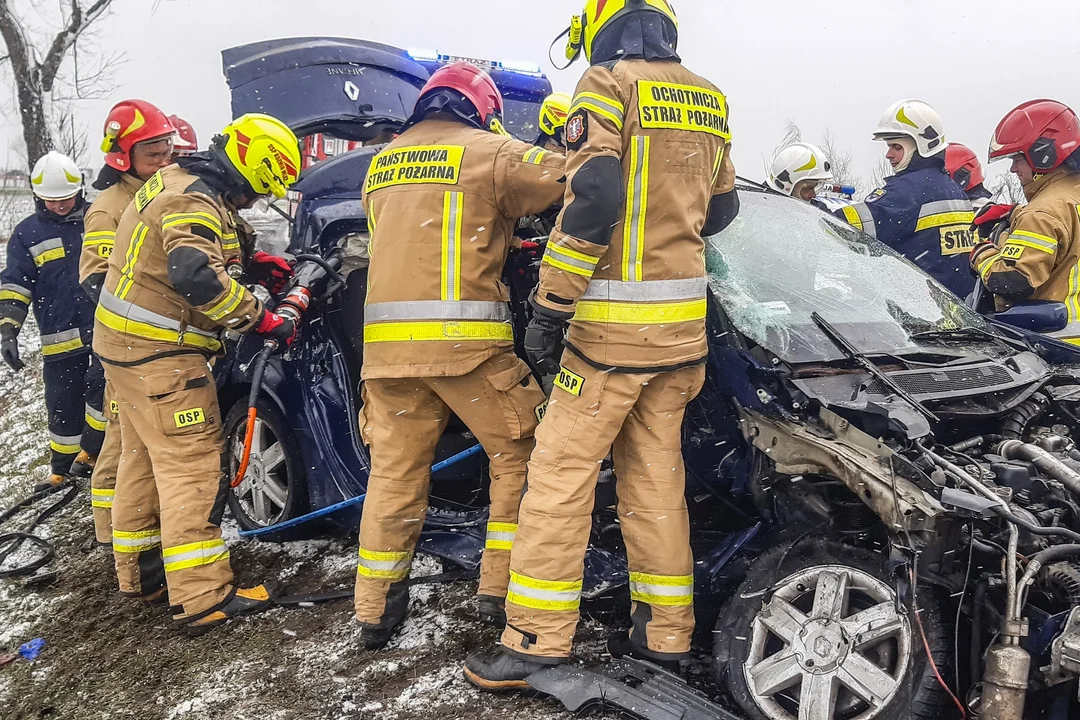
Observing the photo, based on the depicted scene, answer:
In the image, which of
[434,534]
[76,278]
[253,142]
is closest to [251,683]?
[434,534]

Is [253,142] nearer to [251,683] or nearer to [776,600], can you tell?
[251,683]

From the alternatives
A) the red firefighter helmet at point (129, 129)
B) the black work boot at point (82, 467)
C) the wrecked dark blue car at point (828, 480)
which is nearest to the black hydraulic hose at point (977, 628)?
the wrecked dark blue car at point (828, 480)

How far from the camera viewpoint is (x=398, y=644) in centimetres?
319

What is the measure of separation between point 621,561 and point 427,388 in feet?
3.22

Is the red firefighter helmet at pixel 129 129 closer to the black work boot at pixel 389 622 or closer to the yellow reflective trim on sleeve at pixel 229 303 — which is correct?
the yellow reflective trim on sleeve at pixel 229 303

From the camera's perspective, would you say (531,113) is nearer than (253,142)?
No

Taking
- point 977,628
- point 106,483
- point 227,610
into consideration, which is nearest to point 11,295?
point 106,483

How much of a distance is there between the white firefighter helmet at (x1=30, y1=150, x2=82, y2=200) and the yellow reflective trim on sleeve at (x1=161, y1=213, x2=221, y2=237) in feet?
9.04

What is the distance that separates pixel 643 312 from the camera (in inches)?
106

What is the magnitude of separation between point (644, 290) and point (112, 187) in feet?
12.0

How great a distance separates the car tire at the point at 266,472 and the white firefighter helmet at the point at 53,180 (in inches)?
98.9

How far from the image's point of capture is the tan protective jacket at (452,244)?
2.95m

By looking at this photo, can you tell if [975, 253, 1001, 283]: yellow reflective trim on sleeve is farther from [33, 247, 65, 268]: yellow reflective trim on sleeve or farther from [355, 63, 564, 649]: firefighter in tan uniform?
[33, 247, 65, 268]: yellow reflective trim on sleeve

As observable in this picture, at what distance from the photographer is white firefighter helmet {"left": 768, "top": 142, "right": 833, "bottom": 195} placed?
5621mm
